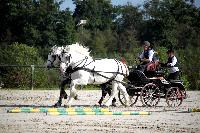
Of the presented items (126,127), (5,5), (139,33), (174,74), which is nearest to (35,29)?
(5,5)

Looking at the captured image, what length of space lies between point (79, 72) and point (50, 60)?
3.56ft

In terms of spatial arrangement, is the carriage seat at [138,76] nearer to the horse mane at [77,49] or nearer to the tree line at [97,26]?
the horse mane at [77,49]

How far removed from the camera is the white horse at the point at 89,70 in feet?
51.4

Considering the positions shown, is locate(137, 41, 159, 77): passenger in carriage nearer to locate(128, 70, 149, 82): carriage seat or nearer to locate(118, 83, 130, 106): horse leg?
locate(128, 70, 149, 82): carriage seat

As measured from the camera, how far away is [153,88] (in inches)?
659

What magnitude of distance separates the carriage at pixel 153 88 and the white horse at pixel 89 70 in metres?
0.34

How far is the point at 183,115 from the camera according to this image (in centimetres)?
1384

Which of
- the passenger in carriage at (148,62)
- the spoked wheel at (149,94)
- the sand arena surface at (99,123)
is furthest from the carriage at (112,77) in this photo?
the sand arena surface at (99,123)

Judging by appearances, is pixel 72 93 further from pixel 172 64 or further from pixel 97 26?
pixel 97 26

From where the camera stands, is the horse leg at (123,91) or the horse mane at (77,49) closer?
the horse mane at (77,49)

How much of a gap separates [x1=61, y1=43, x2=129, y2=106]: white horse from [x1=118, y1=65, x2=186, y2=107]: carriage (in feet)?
1.10

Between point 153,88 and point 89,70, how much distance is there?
225 centimetres

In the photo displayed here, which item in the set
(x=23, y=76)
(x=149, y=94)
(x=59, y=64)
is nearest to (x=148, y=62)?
(x=149, y=94)

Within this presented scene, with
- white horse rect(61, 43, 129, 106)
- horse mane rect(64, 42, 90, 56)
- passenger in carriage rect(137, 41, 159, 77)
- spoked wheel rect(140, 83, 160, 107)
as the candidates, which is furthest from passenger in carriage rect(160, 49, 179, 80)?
horse mane rect(64, 42, 90, 56)
